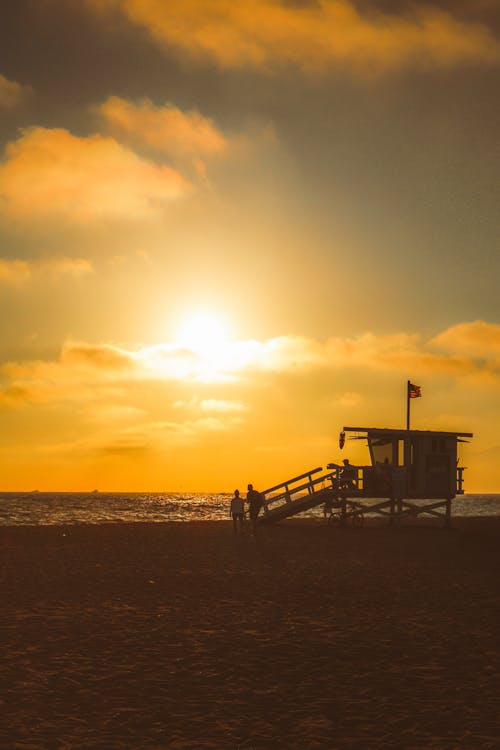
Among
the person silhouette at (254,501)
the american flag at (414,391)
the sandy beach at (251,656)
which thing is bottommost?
the sandy beach at (251,656)

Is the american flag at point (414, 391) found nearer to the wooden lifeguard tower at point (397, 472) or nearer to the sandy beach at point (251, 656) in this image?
the wooden lifeguard tower at point (397, 472)

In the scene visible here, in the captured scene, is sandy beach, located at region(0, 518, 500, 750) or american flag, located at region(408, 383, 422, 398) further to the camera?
american flag, located at region(408, 383, 422, 398)

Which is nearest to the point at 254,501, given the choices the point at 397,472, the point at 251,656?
the point at 397,472

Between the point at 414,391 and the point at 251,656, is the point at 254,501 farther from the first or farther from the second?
the point at 251,656

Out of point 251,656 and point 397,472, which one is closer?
point 251,656

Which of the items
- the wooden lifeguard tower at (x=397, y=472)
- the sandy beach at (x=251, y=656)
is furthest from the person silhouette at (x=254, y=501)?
the sandy beach at (x=251, y=656)

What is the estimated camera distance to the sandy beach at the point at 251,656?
7.32m

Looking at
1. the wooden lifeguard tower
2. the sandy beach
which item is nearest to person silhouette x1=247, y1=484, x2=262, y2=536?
the wooden lifeguard tower

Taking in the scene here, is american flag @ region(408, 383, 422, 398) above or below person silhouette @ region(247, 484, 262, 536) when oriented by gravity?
above

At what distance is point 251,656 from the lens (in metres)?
10.5

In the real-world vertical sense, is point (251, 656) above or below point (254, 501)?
below

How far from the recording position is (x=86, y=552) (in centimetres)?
2739

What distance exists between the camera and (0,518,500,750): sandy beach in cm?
732

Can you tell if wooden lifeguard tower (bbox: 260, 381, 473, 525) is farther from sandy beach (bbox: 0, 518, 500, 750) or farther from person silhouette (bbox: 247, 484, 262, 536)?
sandy beach (bbox: 0, 518, 500, 750)
